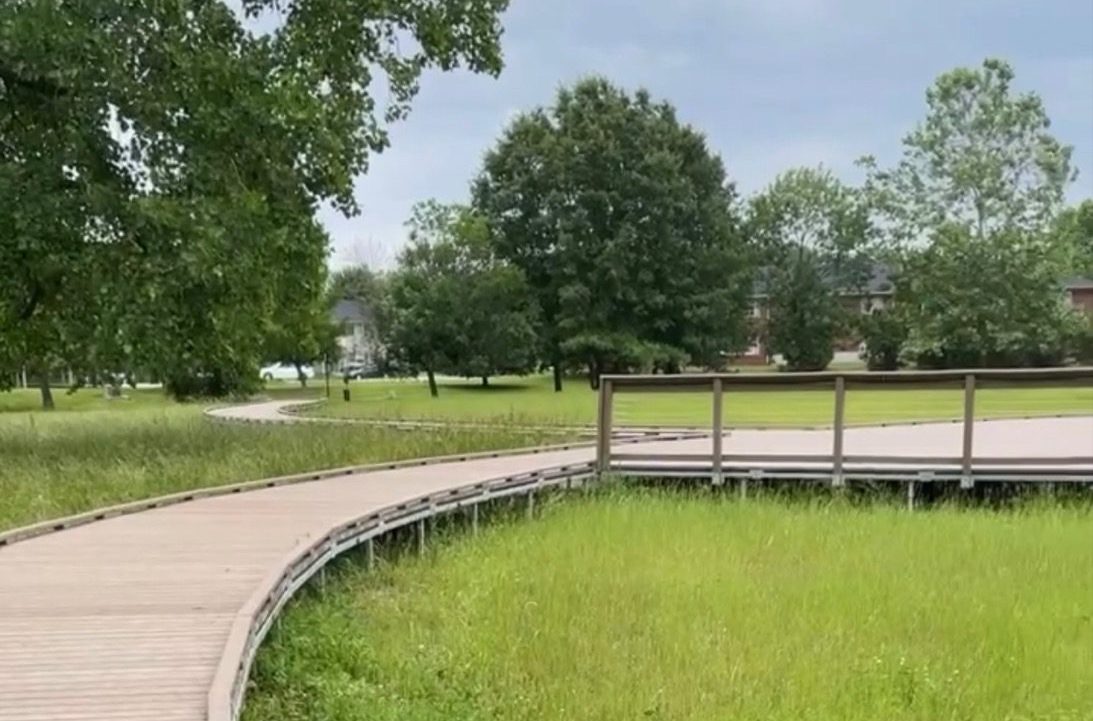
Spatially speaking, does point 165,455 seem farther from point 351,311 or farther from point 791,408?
point 351,311

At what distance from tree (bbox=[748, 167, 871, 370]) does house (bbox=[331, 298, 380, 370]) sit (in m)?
19.8

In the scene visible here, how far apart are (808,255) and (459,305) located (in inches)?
774

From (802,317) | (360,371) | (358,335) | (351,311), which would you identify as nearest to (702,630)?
(802,317)

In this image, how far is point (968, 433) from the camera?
418 inches

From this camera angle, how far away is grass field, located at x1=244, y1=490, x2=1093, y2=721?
4879mm

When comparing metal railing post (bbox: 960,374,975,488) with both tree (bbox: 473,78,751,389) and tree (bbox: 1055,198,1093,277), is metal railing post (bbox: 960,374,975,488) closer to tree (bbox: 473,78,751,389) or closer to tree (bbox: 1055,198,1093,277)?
tree (bbox: 473,78,751,389)

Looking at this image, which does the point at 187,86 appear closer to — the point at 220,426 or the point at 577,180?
the point at 220,426

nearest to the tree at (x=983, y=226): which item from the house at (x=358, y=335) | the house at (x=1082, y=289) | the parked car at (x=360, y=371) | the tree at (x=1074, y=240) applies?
the tree at (x=1074, y=240)

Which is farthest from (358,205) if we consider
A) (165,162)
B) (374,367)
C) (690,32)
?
(374,367)

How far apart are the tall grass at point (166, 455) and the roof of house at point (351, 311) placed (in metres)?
43.7

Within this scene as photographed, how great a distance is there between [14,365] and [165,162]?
174 inches

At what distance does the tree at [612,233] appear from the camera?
128 feet

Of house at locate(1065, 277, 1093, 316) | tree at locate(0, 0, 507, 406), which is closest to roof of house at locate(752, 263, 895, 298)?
house at locate(1065, 277, 1093, 316)

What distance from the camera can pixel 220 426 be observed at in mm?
16859
